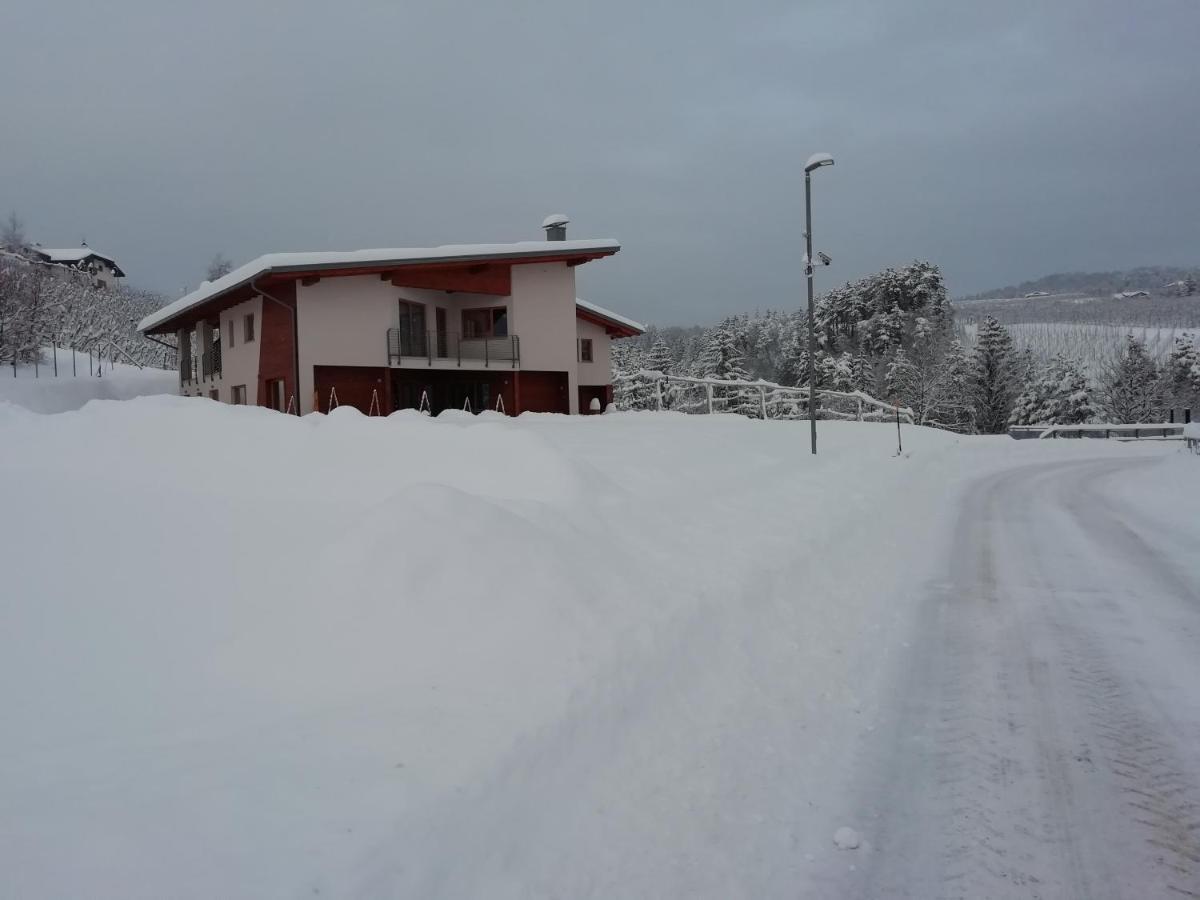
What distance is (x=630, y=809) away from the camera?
352 centimetres

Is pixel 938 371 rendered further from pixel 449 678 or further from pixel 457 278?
pixel 449 678

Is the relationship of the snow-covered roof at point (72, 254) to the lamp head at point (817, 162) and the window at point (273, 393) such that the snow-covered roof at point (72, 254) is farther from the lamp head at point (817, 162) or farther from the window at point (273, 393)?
the lamp head at point (817, 162)

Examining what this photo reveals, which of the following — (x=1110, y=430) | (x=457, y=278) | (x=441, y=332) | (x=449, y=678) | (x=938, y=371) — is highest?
(x=457, y=278)

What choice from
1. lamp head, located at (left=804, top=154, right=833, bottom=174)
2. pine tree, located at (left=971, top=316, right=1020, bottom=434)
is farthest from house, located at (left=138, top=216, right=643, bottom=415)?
pine tree, located at (left=971, top=316, right=1020, bottom=434)

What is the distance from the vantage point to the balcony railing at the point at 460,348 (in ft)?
85.6

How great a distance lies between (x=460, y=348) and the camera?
27.2 meters

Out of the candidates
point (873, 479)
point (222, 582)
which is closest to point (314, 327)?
point (873, 479)

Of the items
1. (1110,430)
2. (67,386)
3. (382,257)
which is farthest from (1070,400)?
(67,386)

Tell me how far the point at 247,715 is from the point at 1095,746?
4.50m

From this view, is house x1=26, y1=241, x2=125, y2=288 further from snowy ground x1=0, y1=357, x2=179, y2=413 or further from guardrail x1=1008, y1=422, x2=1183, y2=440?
guardrail x1=1008, y1=422, x2=1183, y2=440

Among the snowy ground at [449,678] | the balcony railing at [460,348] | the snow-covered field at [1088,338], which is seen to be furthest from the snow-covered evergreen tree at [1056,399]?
the snowy ground at [449,678]

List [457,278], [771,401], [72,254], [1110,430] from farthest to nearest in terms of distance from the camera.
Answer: [72,254] → [1110,430] → [771,401] → [457,278]

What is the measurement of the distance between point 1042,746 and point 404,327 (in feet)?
80.8

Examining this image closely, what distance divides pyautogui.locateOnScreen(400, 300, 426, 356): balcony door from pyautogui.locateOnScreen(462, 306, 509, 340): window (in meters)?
1.86
